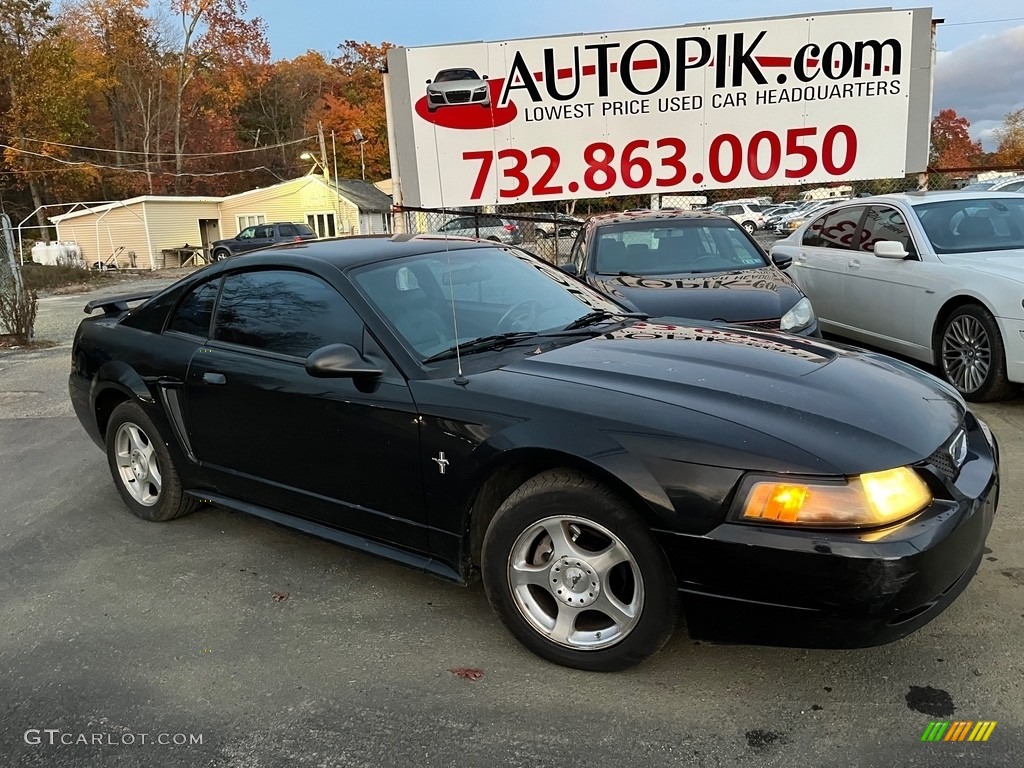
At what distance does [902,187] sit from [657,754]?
12241 millimetres

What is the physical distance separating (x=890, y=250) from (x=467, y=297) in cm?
417

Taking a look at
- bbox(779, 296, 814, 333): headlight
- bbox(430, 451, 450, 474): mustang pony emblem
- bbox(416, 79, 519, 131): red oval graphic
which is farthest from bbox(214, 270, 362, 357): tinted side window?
bbox(416, 79, 519, 131): red oval graphic

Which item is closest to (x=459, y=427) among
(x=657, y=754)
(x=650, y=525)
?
(x=650, y=525)

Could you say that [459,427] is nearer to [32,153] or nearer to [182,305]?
[182,305]

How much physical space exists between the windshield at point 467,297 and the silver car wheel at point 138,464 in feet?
5.71

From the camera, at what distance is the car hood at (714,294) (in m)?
5.53

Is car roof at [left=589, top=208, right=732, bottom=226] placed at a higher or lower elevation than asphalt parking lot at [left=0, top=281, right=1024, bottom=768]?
higher

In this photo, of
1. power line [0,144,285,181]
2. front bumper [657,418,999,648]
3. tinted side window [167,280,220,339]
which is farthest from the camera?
power line [0,144,285,181]

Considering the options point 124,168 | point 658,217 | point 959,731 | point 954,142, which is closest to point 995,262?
point 658,217

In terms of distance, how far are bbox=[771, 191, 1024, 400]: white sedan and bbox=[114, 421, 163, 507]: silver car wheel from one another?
5451 mm

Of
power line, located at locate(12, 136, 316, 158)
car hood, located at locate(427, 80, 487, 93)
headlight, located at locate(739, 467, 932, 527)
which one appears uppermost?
power line, located at locate(12, 136, 316, 158)

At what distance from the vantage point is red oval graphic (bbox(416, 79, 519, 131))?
390 inches

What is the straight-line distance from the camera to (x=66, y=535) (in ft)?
13.8

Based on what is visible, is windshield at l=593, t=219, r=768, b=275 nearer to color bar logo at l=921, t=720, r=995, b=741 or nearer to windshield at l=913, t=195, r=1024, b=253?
windshield at l=913, t=195, r=1024, b=253
